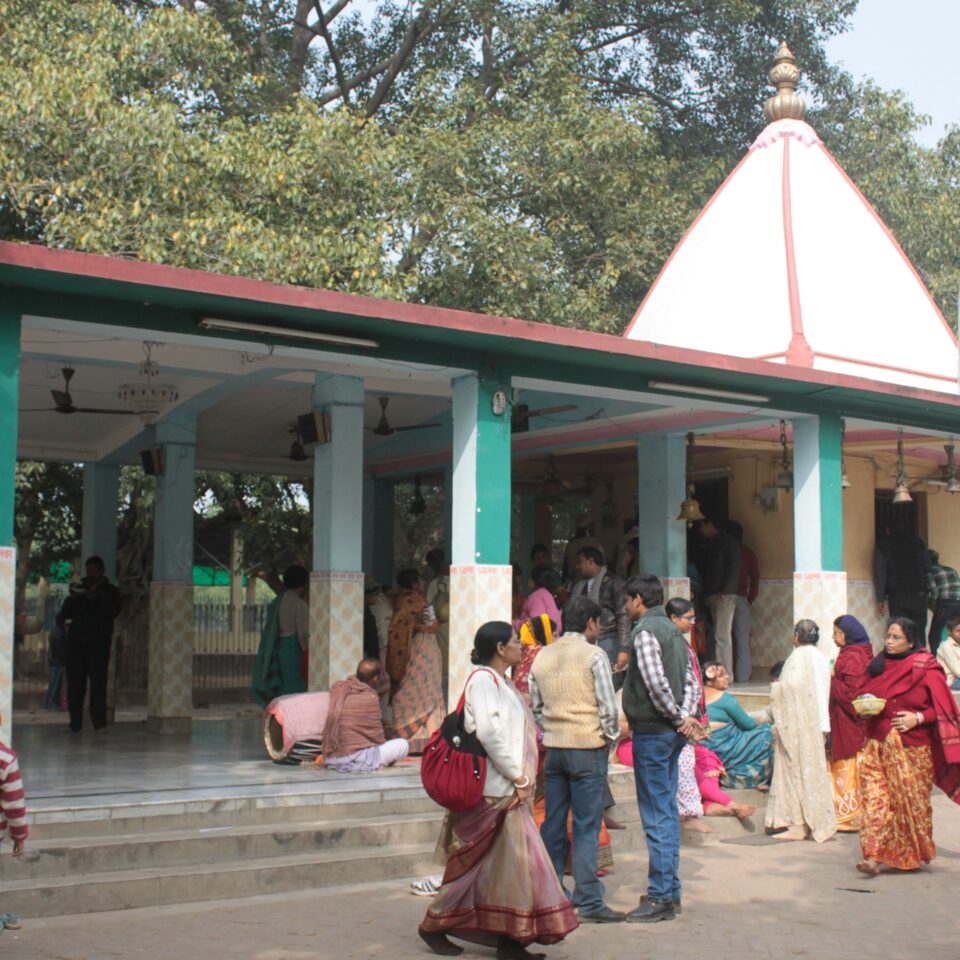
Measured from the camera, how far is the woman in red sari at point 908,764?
7.51m

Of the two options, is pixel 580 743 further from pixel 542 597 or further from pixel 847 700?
pixel 542 597

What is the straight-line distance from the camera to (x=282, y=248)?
14758mm

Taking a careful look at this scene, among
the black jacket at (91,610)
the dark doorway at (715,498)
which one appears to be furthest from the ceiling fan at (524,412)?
the black jacket at (91,610)

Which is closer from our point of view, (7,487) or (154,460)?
(7,487)

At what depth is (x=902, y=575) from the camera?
14.1 meters

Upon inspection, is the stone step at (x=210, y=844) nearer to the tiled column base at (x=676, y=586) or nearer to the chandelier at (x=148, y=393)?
the chandelier at (x=148, y=393)

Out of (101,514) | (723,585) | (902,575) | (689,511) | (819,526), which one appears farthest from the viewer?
(902,575)

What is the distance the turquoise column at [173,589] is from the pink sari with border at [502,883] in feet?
20.6

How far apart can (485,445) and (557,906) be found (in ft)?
12.9

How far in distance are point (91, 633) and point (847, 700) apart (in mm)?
6355

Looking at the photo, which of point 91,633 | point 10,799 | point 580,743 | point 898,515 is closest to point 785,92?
point 898,515

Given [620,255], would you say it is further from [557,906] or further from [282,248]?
[557,906]

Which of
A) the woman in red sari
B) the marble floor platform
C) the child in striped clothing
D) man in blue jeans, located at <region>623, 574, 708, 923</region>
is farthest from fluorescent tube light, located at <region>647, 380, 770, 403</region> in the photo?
the child in striped clothing

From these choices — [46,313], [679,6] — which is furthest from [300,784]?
[679,6]
